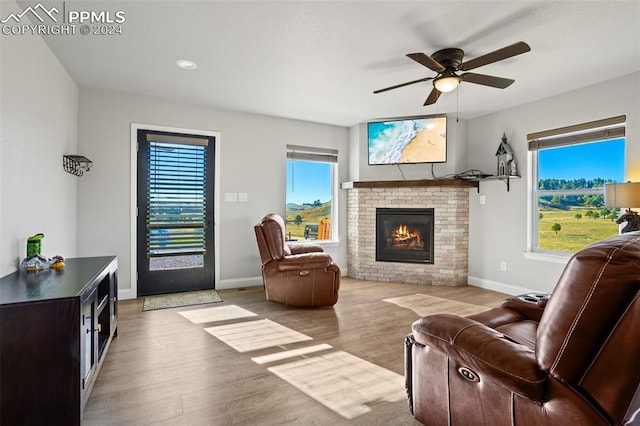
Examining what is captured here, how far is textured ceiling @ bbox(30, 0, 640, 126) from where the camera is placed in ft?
7.36

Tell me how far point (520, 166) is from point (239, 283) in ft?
13.6

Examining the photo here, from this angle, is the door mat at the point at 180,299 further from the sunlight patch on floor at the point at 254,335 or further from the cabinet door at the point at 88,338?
the cabinet door at the point at 88,338

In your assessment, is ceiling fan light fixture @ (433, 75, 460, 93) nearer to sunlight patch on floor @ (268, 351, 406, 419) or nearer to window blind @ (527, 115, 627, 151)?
window blind @ (527, 115, 627, 151)

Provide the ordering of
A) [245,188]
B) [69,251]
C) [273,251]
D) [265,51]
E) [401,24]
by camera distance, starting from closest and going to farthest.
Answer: [401,24] < [265,51] < [69,251] < [273,251] < [245,188]

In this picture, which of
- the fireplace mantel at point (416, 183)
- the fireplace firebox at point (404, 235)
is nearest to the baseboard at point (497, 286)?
the fireplace firebox at point (404, 235)

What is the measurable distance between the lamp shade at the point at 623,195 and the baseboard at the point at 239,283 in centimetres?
411

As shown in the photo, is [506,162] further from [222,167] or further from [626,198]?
[222,167]

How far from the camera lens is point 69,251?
343cm

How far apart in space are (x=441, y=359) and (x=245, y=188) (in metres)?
3.72

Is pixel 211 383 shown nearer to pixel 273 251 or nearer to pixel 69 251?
pixel 273 251

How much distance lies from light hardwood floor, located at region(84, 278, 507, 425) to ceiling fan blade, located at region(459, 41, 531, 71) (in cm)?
235

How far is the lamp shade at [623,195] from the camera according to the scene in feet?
9.18

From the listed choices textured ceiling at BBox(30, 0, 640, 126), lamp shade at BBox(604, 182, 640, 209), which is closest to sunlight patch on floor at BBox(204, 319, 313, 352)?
textured ceiling at BBox(30, 0, 640, 126)

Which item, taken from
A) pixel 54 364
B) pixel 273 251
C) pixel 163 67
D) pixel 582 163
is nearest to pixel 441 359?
pixel 54 364
